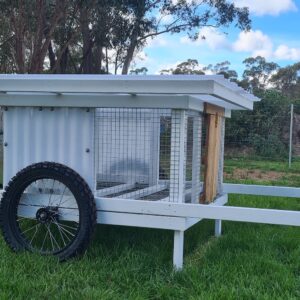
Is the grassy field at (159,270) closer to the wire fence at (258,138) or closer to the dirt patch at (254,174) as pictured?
the dirt patch at (254,174)

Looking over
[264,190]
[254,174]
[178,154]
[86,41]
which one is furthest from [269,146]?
[178,154]

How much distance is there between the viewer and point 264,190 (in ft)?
20.1

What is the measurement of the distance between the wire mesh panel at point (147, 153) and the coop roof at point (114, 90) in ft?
0.67

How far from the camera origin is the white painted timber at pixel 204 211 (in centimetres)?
426

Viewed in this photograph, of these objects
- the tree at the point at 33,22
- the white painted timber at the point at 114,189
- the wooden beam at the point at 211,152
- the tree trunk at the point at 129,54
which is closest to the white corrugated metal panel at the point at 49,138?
the white painted timber at the point at 114,189

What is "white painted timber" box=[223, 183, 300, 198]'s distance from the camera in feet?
19.8

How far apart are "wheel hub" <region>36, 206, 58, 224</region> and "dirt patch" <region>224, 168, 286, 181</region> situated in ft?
24.0

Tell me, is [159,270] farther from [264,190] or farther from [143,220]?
[264,190]

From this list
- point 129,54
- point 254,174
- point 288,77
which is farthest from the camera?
point 288,77

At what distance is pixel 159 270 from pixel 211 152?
156 cm

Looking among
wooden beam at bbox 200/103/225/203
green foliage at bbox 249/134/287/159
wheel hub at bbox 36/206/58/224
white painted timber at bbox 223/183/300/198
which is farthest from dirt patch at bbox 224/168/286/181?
wheel hub at bbox 36/206/58/224

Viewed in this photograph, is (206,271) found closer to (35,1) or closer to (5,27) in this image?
(35,1)

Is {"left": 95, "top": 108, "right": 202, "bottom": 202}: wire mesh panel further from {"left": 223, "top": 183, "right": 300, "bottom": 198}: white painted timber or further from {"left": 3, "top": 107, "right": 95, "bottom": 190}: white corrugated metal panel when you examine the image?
{"left": 223, "top": 183, "right": 300, "bottom": 198}: white painted timber

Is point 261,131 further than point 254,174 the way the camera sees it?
Yes
